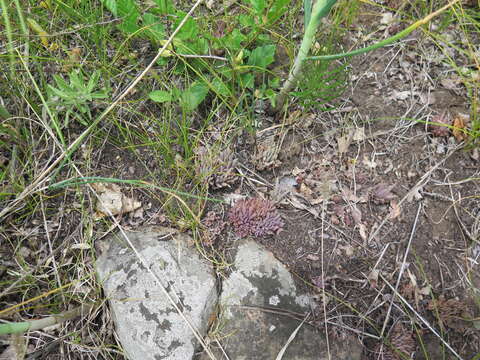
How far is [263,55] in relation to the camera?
2.18 m

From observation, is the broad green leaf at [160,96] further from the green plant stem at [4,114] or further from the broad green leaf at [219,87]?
the green plant stem at [4,114]

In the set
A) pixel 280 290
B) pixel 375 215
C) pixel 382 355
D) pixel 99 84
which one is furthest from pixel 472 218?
pixel 99 84

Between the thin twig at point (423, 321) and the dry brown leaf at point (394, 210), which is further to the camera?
the dry brown leaf at point (394, 210)

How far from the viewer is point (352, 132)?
2.26 meters

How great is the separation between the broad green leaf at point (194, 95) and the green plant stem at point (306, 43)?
19.8 inches

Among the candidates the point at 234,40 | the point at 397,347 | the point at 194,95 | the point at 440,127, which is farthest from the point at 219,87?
the point at 397,347

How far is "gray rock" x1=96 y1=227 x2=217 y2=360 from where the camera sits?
173 cm

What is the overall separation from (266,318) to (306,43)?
1.55 meters

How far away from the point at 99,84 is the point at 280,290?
185 cm

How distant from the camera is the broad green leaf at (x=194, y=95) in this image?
2.09 meters

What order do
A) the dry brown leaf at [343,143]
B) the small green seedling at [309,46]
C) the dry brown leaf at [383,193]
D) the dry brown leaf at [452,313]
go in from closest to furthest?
the small green seedling at [309,46], the dry brown leaf at [452,313], the dry brown leaf at [383,193], the dry brown leaf at [343,143]

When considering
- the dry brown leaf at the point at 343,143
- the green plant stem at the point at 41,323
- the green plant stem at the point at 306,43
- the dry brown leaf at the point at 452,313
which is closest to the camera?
the green plant stem at the point at 41,323

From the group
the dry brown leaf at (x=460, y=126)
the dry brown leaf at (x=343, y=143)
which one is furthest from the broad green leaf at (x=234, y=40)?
the dry brown leaf at (x=460, y=126)

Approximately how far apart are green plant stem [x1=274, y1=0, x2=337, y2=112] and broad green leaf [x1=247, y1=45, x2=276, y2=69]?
0.79ft
